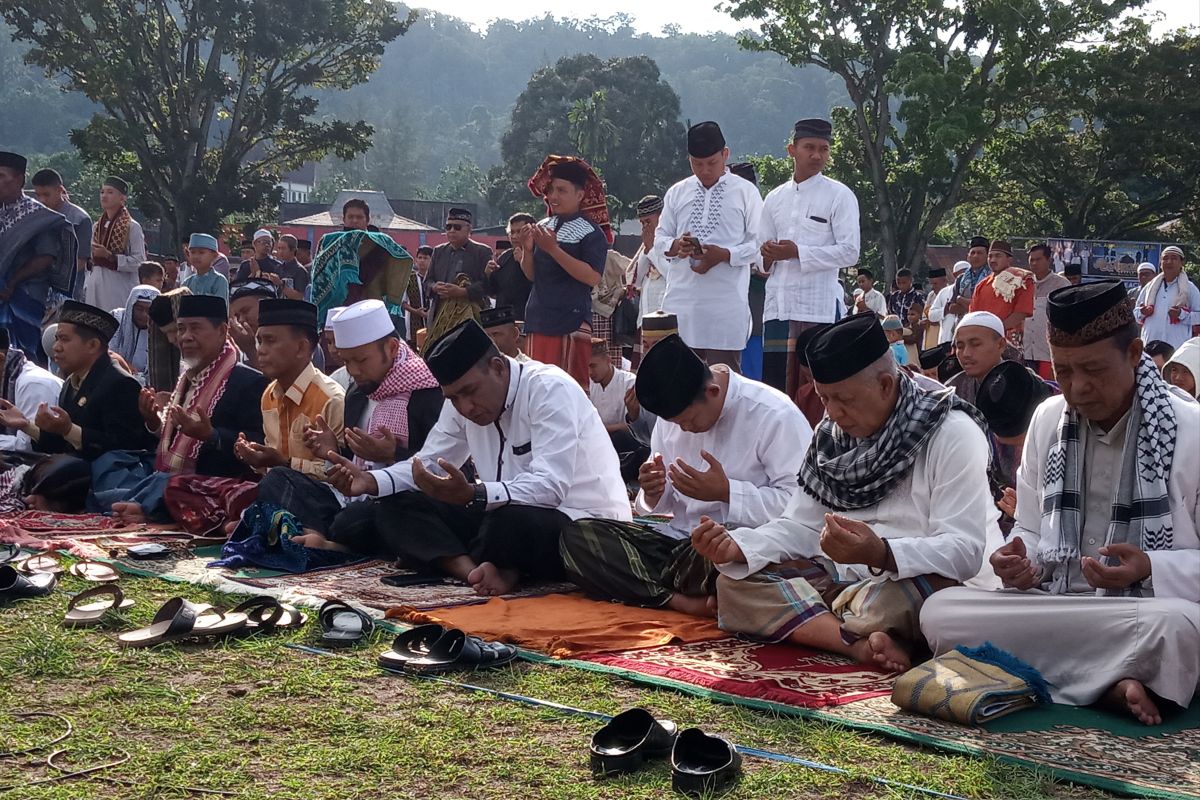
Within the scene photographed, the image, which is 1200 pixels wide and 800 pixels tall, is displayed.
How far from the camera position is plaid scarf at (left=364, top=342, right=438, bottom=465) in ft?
19.3

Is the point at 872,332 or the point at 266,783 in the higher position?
the point at 872,332

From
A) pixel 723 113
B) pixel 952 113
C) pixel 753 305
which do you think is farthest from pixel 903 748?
pixel 723 113

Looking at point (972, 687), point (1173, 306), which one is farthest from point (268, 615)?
point (1173, 306)

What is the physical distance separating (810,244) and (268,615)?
403cm

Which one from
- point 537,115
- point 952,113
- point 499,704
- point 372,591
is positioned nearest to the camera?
point 499,704

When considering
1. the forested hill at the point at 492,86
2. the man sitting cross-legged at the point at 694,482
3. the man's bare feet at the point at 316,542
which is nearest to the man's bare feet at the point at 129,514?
the man's bare feet at the point at 316,542

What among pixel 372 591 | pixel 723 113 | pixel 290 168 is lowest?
pixel 372 591

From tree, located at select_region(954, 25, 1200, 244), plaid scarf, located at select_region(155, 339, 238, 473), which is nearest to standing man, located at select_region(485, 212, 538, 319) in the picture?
plaid scarf, located at select_region(155, 339, 238, 473)

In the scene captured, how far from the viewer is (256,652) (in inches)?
157

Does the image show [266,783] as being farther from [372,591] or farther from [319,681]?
[372,591]

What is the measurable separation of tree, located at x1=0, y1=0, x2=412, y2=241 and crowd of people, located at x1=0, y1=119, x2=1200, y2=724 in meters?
16.1

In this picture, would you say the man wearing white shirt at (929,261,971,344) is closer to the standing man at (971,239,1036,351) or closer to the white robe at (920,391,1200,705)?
the standing man at (971,239,1036,351)

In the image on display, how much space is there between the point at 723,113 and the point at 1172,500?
106m

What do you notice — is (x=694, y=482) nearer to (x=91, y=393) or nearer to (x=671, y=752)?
(x=671, y=752)
